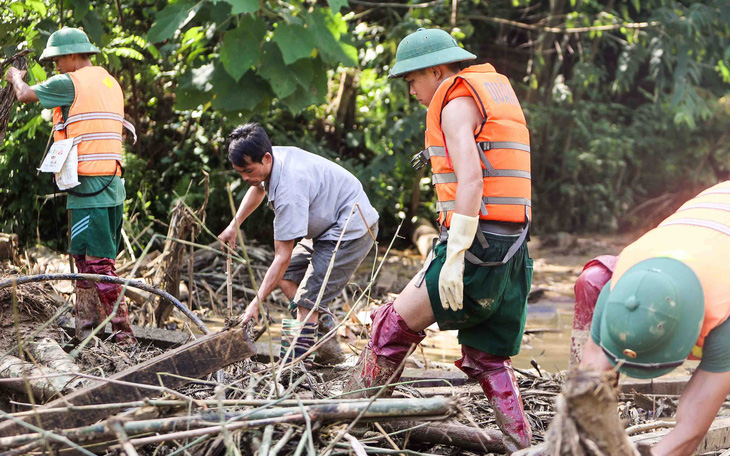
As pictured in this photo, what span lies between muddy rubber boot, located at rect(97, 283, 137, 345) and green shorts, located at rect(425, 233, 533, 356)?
2.06 meters

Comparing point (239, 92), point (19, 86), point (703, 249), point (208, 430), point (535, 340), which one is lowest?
point (535, 340)

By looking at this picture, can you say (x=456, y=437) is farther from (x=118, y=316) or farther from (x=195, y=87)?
(x=195, y=87)

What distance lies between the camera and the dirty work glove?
272cm

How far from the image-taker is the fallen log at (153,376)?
2.23 metres

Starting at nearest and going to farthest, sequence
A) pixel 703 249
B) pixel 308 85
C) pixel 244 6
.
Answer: pixel 703 249, pixel 244 6, pixel 308 85

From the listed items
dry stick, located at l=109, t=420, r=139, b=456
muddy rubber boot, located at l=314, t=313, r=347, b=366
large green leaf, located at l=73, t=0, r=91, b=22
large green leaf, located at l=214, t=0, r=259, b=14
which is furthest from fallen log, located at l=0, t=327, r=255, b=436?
large green leaf, located at l=73, t=0, r=91, b=22

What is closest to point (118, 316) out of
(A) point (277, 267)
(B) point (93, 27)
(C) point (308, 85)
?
(A) point (277, 267)

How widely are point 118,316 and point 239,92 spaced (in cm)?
310

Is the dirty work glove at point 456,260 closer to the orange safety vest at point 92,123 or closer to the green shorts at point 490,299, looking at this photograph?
the green shorts at point 490,299

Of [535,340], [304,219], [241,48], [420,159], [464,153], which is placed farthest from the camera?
[241,48]

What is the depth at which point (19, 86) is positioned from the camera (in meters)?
4.11

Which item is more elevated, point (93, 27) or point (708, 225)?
point (93, 27)

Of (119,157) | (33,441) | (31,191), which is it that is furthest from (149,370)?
(31,191)

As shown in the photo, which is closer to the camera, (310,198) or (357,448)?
(357,448)
